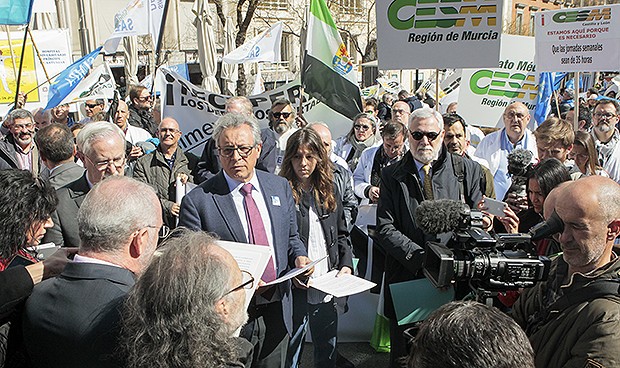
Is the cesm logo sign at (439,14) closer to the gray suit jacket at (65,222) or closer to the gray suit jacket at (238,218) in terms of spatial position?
the gray suit jacket at (238,218)

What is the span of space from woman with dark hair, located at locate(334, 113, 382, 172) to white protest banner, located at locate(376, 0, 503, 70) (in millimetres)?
1502

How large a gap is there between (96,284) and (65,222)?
1522mm

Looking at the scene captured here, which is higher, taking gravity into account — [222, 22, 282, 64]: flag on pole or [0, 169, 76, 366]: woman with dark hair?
[222, 22, 282, 64]: flag on pole

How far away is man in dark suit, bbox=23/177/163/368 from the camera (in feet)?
5.40

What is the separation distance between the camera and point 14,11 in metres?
6.30

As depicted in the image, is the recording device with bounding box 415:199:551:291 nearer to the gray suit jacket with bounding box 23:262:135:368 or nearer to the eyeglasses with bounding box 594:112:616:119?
the gray suit jacket with bounding box 23:262:135:368

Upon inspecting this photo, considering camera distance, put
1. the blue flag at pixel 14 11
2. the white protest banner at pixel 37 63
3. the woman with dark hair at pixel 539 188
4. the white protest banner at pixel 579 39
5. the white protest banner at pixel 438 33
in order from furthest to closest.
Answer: the white protest banner at pixel 37 63 < the blue flag at pixel 14 11 < the white protest banner at pixel 579 39 < the white protest banner at pixel 438 33 < the woman with dark hair at pixel 539 188

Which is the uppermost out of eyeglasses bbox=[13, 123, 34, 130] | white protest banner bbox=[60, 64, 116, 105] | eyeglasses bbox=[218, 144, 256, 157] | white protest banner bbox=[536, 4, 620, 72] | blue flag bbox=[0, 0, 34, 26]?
blue flag bbox=[0, 0, 34, 26]

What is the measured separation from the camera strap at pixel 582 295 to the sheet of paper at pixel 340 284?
106 centimetres

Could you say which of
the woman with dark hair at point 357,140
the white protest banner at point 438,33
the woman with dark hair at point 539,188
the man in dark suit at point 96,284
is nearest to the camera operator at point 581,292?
the woman with dark hair at point 539,188

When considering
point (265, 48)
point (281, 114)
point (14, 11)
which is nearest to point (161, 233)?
point (281, 114)

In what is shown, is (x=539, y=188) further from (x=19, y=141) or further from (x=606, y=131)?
(x=19, y=141)

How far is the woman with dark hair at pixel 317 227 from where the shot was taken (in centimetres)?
353

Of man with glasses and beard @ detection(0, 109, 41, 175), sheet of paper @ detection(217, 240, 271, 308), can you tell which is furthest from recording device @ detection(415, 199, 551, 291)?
man with glasses and beard @ detection(0, 109, 41, 175)
